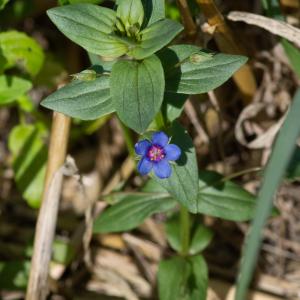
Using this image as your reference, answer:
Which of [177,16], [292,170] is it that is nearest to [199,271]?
[292,170]

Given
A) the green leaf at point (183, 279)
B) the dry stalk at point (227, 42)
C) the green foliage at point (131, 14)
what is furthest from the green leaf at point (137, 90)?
the green leaf at point (183, 279)

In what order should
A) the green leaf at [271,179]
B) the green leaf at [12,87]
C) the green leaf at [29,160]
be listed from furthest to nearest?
the green leaf at [29,160] → the green leaf at [12,87] → the green leaf at [271,179]

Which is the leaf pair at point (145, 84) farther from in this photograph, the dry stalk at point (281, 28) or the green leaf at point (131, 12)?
the dry stalk at point (281, 28)

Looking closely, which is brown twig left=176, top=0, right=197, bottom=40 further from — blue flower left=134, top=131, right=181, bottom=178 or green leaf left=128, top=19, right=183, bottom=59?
blue flower left=134, top=131, right=181, bottom=178

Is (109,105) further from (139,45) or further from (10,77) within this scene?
(10,77)

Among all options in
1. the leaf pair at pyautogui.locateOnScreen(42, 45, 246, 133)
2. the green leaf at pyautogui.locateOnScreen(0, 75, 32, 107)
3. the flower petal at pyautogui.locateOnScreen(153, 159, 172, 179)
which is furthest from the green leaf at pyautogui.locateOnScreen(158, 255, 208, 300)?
the green leaf at pyautogui.locateOnScreen(0, 75, 32, 107)

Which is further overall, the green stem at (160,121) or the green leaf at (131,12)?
the green stem at (160,121)
